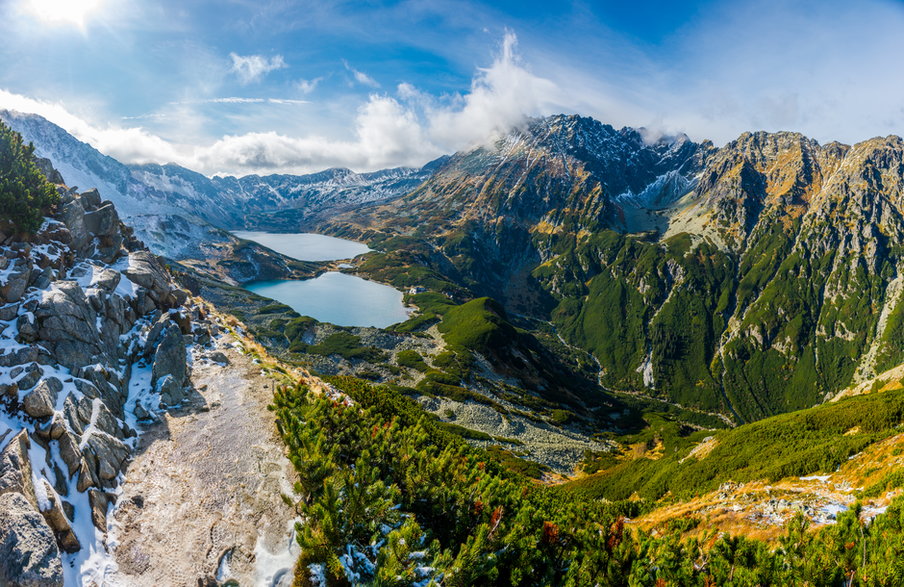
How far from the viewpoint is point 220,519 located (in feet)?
59.0

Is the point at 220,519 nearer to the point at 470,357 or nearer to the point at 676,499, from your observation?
the point at 676,499

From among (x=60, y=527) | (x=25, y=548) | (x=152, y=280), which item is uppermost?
(x=152, y=280)

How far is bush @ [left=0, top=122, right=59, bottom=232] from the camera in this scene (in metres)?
28.0

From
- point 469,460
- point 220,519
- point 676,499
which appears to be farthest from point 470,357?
point 220,519

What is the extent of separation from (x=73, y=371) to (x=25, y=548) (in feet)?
46.5

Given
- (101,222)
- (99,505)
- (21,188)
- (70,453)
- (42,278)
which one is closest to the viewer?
(99,505)

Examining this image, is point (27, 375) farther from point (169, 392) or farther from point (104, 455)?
point (169, 392)

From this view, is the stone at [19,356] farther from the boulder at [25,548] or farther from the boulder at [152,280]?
the boulder at [152,280]

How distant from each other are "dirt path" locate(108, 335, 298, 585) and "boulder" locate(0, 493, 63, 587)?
2373 mm

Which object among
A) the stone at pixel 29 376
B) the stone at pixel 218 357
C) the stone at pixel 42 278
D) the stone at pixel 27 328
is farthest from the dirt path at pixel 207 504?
the stone at pixel 42 278

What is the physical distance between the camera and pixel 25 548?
13125mm

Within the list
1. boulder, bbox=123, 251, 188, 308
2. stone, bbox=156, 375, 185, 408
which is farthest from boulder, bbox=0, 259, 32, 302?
boulder, bbox=123, 251, 188, 308

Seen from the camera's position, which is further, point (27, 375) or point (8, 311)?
point (8, 311)

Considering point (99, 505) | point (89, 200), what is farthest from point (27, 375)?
point (89, 200)
